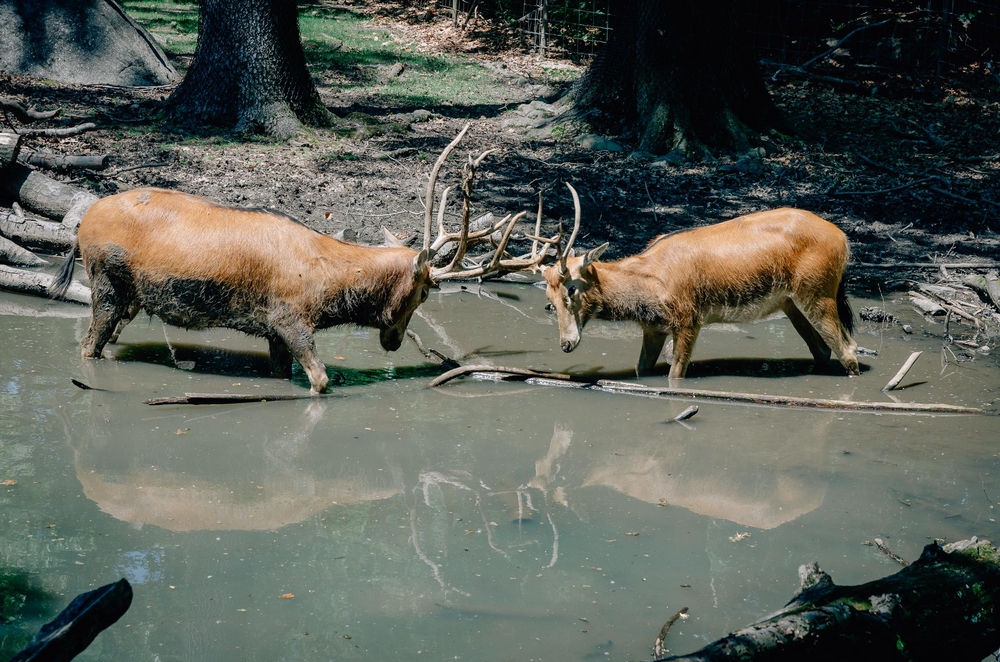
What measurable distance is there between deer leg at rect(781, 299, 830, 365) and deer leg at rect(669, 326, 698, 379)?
102cm

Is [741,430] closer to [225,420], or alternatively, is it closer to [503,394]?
[503,394]

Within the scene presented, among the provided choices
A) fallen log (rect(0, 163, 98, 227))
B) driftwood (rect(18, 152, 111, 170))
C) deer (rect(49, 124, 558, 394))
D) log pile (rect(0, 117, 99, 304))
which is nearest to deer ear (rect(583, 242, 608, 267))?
deer (rect(49, 124, 558, 394))

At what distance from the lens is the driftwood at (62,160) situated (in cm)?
1190

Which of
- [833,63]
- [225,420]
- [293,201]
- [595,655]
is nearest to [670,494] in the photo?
[595,655]

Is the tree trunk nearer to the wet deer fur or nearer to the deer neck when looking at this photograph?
the wet deer fur

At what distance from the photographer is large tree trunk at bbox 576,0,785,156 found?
1475 cm

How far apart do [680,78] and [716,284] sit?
272 inches

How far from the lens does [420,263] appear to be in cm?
818

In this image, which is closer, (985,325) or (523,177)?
(985,325)

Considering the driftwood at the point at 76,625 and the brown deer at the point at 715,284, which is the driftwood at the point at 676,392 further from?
the driftwood at the point at 76,625

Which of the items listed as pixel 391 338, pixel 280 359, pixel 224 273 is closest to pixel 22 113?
pixel 224 273

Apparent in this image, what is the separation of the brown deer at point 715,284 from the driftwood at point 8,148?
6.10 meters

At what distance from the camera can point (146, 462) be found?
6332 mm

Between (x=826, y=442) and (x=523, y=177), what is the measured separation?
7.42m
